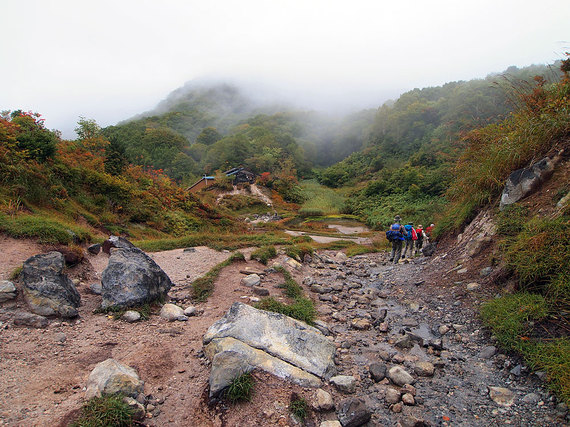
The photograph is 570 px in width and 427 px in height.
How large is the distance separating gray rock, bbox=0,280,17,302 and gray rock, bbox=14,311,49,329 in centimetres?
45

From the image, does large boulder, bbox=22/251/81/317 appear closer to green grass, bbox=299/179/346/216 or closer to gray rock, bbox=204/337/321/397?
gray rock, bbox=204/337/321/397

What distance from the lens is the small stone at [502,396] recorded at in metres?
3.29

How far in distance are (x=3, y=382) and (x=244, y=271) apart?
17.4ft

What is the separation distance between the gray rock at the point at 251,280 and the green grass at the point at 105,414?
427cm

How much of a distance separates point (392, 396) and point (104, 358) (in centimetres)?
358

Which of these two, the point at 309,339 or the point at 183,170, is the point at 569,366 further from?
the point at 183,170

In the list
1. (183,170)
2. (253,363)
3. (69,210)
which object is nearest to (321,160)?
(183,170)

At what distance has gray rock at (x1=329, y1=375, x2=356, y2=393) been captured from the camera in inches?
142

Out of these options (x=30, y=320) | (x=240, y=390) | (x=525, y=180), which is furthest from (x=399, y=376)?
(x=30, y=320)

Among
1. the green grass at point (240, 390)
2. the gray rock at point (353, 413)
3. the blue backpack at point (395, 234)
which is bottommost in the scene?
the blue backpack at point (395, 234)

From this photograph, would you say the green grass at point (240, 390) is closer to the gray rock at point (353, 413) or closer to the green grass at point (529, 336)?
the gray rock at point (353, 413)

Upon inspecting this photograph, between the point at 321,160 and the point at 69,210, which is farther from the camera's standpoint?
the point at 321,160

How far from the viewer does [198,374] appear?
3641 mm

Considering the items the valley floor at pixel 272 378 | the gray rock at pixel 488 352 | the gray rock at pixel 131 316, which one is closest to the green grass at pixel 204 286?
the valley floor at pixel 272 378
